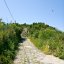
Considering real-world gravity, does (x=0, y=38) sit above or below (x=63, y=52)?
above

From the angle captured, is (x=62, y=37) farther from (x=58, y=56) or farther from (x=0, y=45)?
(x=0, y=45)

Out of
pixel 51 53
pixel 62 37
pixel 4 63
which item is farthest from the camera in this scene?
pixel 62 37

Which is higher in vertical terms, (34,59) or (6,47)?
(6,47)

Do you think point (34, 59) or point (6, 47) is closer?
point (34, 59)

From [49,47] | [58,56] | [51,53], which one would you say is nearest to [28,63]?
[58,56]

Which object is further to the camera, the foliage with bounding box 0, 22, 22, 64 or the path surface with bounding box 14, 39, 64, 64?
the path surface with bounding box 14, 39, 64, 64

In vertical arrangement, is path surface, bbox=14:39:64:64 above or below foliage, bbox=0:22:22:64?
below

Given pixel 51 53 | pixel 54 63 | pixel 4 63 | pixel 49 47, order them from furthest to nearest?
1. pixel 49 47
2. pixel 51 53
3. pixel 54 63
4. pixel 4 63

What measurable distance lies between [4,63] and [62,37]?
14269 mm

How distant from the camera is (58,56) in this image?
19.0 meters

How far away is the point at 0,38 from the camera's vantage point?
15.2m

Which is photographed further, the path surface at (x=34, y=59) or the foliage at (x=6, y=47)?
the path surface at (x=34, y=59)

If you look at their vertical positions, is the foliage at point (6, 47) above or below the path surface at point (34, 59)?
above

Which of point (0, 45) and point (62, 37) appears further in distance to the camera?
point (62, 37)
